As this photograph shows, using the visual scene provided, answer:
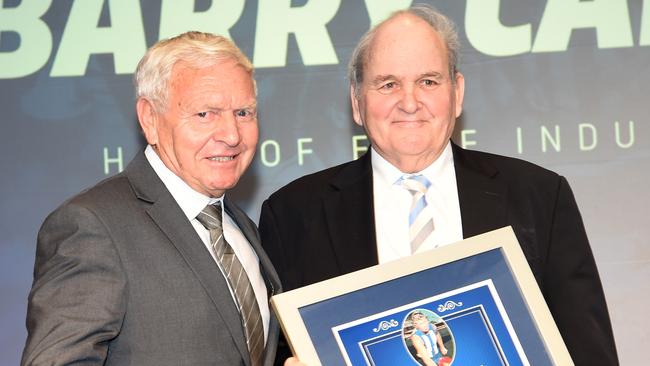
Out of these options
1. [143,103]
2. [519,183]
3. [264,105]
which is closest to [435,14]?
[519,183]

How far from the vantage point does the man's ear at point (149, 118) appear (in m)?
2.66

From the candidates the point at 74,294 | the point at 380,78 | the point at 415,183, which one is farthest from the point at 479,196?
the point at 74,294

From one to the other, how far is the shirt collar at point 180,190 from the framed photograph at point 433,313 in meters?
0.49

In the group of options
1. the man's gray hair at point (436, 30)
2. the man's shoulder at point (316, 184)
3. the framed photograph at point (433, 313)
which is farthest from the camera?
the man's shoulder at point (316, 184)

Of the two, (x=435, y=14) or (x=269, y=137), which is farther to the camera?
(x=269, y=137)

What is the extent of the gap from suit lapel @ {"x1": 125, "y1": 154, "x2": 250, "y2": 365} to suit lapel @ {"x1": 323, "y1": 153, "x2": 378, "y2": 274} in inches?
20.1

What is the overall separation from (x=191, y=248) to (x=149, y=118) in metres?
0.45

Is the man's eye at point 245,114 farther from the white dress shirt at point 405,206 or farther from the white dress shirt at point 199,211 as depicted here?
the white dress shirt at point 405,206

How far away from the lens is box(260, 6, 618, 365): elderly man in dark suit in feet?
8.96

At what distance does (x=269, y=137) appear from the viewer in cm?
423

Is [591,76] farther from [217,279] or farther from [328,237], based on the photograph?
[217,279]

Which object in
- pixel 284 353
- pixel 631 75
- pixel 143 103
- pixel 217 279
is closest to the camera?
pixel 217 279

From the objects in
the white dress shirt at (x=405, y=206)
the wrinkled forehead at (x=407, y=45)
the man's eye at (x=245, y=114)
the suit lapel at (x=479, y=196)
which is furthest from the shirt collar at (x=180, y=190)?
the suit lapel at (x=479, y=196)

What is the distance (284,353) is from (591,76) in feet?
7.13
